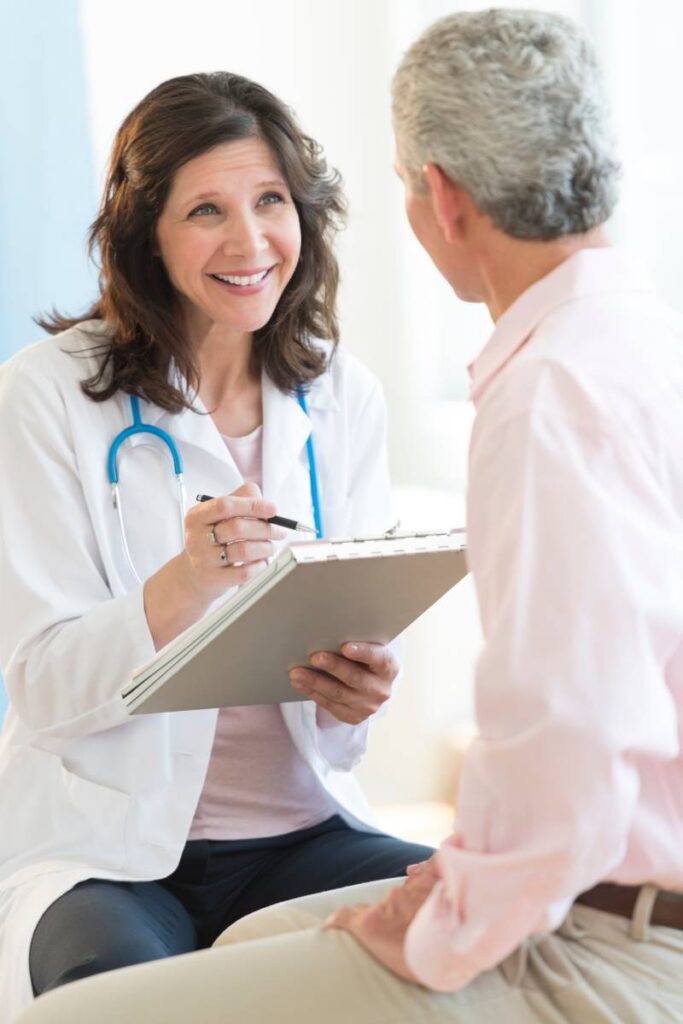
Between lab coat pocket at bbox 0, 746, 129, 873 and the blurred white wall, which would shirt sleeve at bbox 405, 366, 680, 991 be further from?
the blurred white wall

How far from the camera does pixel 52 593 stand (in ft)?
5.15

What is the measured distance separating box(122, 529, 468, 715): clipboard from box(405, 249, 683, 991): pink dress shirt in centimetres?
27

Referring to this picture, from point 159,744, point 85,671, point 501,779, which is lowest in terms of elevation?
point 159,744

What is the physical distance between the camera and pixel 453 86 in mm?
1003

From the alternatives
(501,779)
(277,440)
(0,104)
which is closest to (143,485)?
(277,440)

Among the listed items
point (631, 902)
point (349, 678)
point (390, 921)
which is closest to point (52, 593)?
point (349, 678)

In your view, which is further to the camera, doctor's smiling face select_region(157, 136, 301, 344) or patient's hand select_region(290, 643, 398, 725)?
doctor's smiling face select_region(157, 136, 301, 344)

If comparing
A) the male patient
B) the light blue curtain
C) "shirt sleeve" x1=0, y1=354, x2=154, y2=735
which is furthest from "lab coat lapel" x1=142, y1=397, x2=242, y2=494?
the light blue curtain

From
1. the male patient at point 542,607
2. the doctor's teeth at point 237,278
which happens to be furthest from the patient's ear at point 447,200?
the doctor's teeth at point 237,278

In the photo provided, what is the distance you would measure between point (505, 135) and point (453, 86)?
55mm

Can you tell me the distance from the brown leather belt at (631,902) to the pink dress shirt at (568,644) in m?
0.03

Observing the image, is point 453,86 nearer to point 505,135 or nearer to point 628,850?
point 505,135

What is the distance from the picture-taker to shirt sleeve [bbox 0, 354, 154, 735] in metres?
1.53

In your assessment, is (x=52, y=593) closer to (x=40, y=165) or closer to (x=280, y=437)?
(x=280, y=437)
